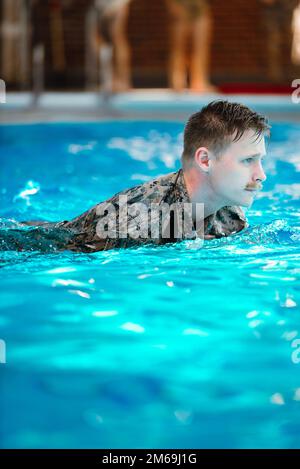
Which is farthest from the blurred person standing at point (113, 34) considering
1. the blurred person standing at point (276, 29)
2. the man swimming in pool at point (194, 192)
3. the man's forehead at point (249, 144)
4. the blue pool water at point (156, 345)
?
the man's forehead at point (249, 144)

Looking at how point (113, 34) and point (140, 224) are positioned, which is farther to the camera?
point (113, 34)

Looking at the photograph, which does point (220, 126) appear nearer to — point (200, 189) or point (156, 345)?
point (200, 189)

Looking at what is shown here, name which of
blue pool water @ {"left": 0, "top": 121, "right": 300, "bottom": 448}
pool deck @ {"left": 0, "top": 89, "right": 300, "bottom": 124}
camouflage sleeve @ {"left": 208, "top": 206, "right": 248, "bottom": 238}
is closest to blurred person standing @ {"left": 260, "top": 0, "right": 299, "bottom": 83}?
pool deck @ {"left": 0, "top": 89, "right": 300, "bottom": 124}

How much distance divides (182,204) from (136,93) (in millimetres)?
6275

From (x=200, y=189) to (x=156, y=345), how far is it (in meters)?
0.81

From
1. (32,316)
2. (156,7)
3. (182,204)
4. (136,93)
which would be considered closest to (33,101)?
(136,93)

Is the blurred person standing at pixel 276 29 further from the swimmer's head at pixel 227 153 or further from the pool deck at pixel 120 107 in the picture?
the swimmer's head at pixel 227 153

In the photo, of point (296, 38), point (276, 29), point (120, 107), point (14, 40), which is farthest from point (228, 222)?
point (296, 38)

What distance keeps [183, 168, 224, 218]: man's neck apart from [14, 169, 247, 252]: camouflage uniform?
2cm

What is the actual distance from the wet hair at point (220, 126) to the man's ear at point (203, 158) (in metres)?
0.02

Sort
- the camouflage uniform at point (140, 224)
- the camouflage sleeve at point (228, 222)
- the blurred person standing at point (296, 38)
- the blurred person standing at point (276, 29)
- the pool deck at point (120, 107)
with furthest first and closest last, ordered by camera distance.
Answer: the blurred person standing at point (276, 29) < the blurred person standing at point (296, 38) < the pool deck at point (120, 107) < the camouflage sleeve at point (228, 222) < the camouflage uniform at point (140, 224)

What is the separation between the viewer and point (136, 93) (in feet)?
29.3

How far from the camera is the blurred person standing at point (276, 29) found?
9586mm

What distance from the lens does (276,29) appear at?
9938 mm
